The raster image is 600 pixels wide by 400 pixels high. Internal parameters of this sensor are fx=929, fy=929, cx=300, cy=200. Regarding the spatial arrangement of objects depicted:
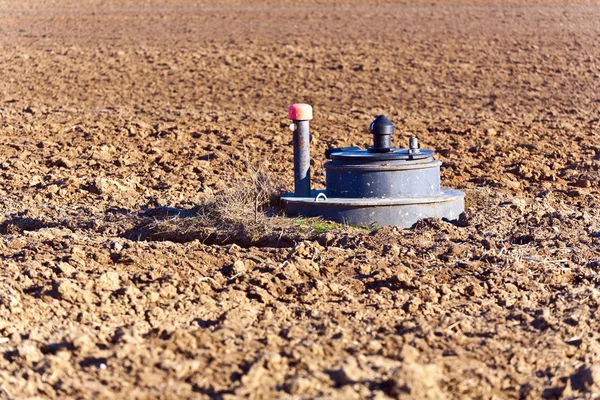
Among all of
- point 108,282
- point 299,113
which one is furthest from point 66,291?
point 299,113

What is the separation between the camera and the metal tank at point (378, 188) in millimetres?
7336

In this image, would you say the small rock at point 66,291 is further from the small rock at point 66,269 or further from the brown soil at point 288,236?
the small rock at point 66,269

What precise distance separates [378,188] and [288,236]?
0.85 metres

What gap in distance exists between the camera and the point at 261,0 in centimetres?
2620

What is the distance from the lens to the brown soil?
14.9ft

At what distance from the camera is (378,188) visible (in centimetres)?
737

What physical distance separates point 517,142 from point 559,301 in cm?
624

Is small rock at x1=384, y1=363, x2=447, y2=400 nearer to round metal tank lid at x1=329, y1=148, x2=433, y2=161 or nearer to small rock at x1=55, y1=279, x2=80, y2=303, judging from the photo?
small rock at x1=55, y1=279, x2=80, y2=303

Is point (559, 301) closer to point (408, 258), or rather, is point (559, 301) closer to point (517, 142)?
point (408, 258)

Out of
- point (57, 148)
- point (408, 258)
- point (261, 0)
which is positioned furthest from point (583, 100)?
point (261, 0)

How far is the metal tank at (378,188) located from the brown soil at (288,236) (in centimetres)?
23

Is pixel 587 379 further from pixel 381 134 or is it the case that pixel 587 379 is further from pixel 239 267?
pixel 381 134

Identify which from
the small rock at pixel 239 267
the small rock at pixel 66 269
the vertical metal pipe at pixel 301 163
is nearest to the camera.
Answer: the small rock at pixel 66 269

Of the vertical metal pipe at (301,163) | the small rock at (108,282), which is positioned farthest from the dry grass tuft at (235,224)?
the small rock at (108,282)
